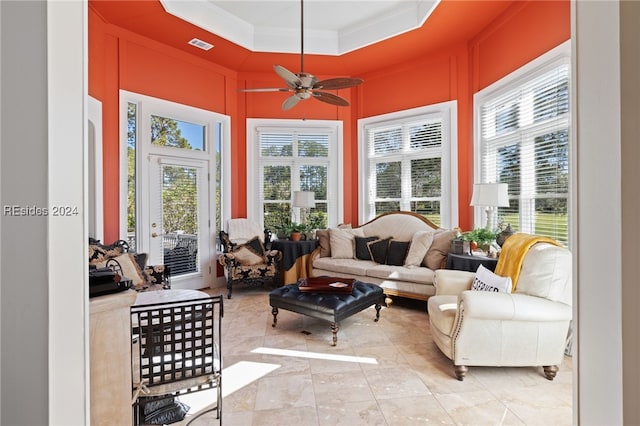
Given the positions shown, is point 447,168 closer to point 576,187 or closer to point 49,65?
point 576,187

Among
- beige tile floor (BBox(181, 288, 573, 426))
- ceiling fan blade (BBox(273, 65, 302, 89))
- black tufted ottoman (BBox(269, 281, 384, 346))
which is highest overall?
ceiling fan blade (BBox(273, 65, 302, 89))

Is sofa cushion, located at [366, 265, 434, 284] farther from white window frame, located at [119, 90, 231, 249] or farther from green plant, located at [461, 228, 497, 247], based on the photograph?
white window frame, located at [119, 90, 231, 249]

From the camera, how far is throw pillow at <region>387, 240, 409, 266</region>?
4.45 m

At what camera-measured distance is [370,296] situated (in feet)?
11.2

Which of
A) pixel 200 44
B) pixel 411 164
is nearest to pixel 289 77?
pixel 200 44

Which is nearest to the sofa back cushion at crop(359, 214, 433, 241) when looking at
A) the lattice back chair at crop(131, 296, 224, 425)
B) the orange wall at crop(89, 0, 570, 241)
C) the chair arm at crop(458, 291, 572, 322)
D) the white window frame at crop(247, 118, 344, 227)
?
A: the orange wall at crop(89, 0, 570, 241)

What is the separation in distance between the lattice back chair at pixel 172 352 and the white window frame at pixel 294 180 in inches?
157

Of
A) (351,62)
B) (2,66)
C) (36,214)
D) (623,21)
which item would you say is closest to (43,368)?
(36,214)

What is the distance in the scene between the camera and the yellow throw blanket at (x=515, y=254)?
269cm

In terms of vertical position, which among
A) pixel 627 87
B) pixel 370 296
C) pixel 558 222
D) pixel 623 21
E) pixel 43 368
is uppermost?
pixel 623 21

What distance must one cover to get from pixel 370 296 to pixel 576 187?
2.77m

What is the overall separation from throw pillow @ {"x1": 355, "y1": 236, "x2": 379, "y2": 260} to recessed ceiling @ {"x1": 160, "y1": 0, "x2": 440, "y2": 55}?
284 centimetres

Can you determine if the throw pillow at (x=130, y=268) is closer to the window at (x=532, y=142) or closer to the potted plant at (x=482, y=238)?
the potted plant at (x=482, y=238)

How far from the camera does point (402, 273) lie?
4082 millimetres
